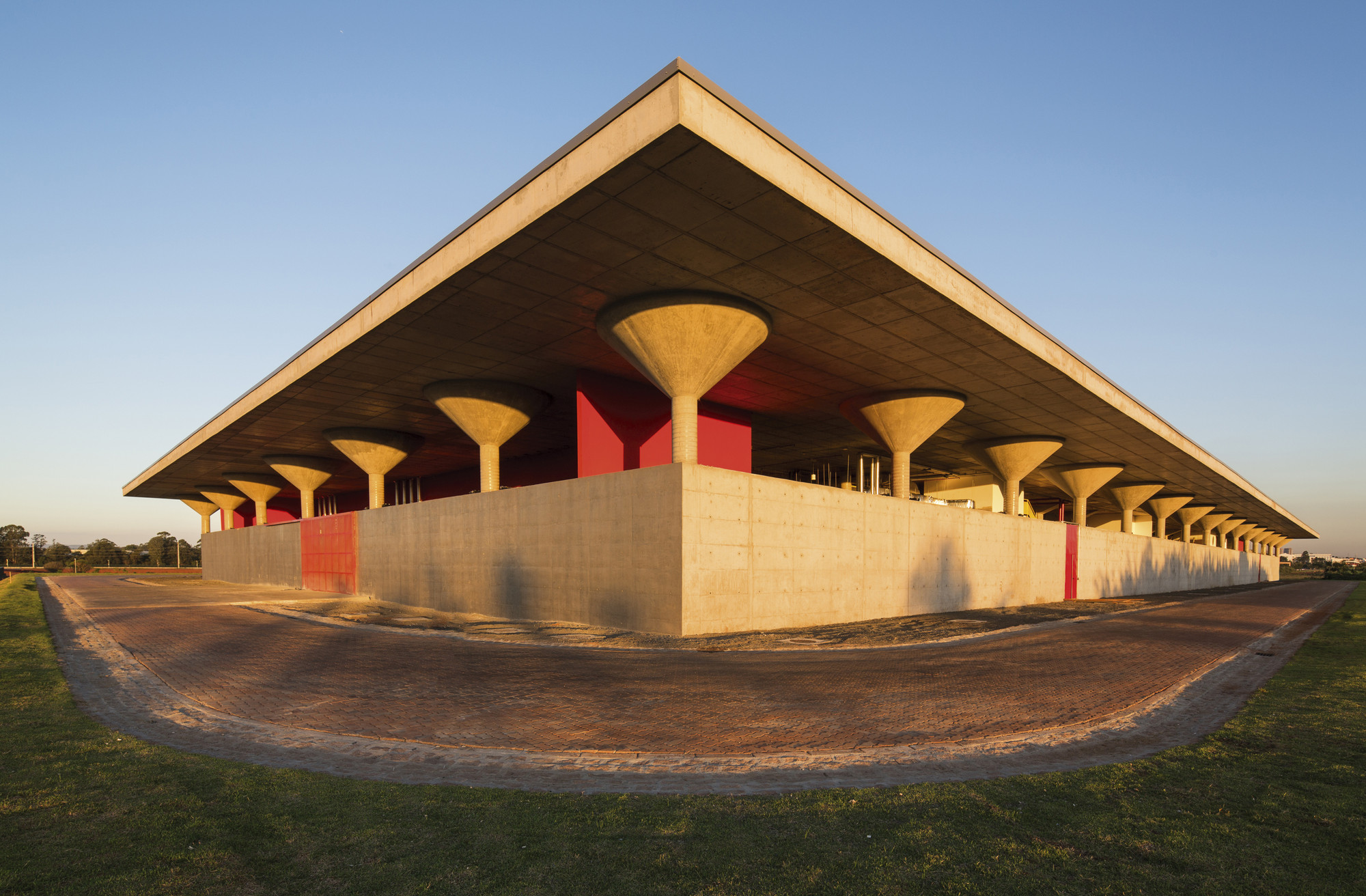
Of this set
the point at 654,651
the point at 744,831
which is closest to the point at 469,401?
the point at 654,651

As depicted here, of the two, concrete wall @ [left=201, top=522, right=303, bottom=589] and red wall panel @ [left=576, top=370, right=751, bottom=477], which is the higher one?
red wall panel @ [left=576, top=370, right=751, bottom=477]

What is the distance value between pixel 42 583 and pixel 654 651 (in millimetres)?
48737

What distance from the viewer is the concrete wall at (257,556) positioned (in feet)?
127

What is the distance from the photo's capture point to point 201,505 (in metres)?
64.4

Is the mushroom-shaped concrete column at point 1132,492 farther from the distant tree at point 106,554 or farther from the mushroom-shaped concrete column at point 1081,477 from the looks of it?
the distant tree at point 106,554

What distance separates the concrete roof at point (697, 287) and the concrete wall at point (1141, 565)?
5669mm

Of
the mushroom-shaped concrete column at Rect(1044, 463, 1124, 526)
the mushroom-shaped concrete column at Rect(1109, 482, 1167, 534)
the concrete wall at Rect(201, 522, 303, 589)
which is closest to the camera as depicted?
the concrete wall at Rect(201, 522, 303, 589)

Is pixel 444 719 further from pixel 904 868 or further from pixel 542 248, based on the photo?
pixel 542 248

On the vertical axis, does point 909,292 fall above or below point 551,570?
above

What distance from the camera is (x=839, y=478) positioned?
168ft

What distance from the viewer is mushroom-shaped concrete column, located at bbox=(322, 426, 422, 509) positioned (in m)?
33.6

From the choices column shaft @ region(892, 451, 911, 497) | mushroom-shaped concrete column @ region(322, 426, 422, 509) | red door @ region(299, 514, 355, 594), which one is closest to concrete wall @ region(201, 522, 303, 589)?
red door @ region(299, 514, 355, 594)

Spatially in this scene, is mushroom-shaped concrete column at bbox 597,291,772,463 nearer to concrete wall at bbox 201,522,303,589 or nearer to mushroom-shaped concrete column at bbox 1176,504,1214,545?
concrete wall at bbox 201,522,303,589

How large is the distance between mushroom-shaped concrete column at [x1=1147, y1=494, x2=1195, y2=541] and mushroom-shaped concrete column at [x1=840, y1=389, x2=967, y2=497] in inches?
1548
